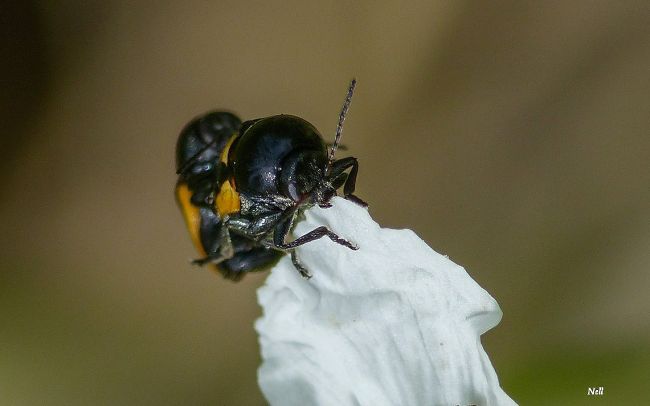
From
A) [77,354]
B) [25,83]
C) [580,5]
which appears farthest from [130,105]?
[580,5]

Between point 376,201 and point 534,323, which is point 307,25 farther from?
point 534,323

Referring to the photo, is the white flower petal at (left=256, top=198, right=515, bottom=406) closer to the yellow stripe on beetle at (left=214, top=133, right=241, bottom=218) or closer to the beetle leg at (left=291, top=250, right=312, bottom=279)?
the beetle leg at (left=291, top=250, right=312, bottom=279)

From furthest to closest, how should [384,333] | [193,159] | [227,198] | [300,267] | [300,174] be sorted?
[193,159], [227,198], [300,174], [300,267], [384,333]

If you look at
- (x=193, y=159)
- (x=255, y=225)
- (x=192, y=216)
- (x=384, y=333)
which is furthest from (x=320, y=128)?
(x=384, y=333)

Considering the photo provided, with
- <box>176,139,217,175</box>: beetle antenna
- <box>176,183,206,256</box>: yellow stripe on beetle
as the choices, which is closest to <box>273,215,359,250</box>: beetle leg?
<box>176,183,206,256</box>: yellow stripe on beetle

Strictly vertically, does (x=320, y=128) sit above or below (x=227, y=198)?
above

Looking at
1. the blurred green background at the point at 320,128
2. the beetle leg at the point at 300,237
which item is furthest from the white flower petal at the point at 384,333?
the blurred green background at the point at 320,128

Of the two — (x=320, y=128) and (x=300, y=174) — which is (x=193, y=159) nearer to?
(x=300, y=174)

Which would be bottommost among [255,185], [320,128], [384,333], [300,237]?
[384,333]
